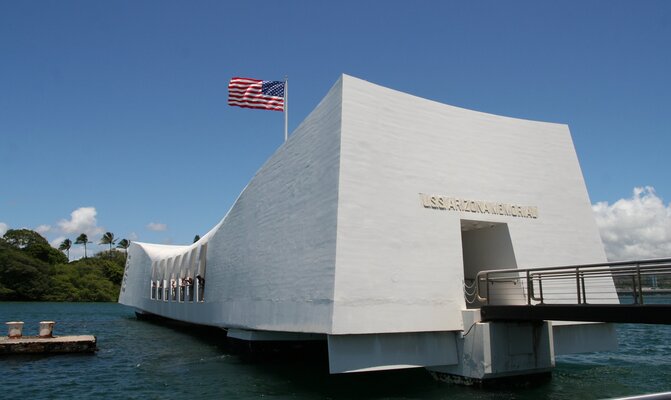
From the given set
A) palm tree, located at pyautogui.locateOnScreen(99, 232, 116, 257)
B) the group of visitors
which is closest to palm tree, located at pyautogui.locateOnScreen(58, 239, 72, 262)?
palm tree, located at pyautogui.locateOnScreen(99, 232, 116, 257)

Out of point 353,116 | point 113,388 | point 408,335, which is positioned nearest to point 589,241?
point 408,335

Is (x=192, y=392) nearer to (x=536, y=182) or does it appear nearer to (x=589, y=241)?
Result: (x=536, y=182)

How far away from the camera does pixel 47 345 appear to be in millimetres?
20391

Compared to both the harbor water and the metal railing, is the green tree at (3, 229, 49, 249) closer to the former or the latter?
the harbor water

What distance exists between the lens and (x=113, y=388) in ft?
45.2

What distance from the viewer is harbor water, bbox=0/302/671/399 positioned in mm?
12586

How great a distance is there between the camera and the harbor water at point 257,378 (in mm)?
12586

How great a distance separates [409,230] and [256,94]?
935cm

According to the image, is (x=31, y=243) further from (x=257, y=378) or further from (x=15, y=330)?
(x=257, y=378)

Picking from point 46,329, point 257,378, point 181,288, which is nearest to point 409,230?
point 257,378

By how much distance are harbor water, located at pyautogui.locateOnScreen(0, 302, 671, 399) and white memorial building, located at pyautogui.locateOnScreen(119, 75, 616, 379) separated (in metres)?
0.86

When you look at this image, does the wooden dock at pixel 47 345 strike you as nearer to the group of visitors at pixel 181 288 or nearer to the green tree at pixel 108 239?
the group of visitors at pixel 181 288

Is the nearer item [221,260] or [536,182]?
[536,182]

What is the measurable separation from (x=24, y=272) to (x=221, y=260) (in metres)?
53.9
